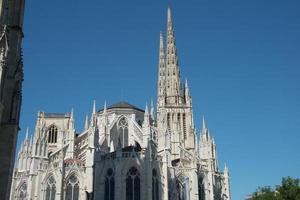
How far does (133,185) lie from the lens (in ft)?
115

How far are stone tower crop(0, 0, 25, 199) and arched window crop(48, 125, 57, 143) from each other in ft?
129

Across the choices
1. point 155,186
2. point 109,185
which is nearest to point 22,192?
point 109,185

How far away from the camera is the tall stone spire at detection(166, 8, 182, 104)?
58781mm

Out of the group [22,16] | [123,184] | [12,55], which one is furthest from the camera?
[123,184]

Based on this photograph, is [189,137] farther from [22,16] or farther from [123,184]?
[22,16]

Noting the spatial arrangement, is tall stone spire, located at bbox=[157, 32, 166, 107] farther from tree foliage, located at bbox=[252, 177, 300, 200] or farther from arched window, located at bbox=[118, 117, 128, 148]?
tree foliage, located at bbox=[252, 177, 300, 200]

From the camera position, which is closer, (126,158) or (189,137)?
(126,158)

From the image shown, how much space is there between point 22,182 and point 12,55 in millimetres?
28142

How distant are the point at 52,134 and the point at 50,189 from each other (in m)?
20.2

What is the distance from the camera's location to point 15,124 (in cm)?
1537

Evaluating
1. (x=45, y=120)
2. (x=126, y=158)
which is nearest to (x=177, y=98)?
(x=45, y=120)

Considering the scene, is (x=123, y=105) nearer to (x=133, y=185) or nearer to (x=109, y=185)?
(x=109, y=185)

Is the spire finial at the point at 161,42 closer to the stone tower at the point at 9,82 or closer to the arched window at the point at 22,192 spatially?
the arched window at the point at 22,192

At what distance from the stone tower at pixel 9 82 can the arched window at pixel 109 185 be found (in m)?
20.7
